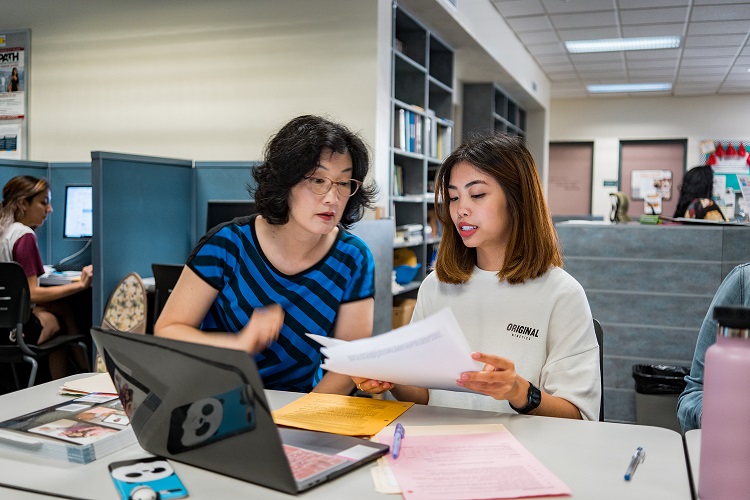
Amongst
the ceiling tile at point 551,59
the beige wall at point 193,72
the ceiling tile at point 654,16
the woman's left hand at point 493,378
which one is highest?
the ceiling tile at point 551,59

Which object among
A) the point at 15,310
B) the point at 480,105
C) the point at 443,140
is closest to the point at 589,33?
the point at 480,105

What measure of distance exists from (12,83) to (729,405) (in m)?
5.36

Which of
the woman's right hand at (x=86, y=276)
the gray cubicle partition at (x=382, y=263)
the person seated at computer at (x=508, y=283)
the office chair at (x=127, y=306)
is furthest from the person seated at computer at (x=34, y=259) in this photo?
the person seated at computer at (x=508, y=283)

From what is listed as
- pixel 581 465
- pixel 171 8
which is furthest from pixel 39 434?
pixel 171 8

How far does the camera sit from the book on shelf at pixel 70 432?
108cm

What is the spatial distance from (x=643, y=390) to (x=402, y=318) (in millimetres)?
1894

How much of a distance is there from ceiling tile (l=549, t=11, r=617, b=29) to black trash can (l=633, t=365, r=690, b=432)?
12.7 feet

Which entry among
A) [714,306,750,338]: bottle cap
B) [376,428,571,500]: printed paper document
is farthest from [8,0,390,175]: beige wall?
[714,306,750,338]: bottle cap

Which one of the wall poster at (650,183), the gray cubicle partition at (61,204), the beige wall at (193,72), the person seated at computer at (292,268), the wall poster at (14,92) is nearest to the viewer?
the person seated at computer at (292,268)

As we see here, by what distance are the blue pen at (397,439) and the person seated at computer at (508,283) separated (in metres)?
0.37

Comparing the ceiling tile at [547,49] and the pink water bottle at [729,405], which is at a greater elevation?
the ceiling tile at [547,49]

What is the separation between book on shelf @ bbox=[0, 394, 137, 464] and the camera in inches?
Answer: 42.5

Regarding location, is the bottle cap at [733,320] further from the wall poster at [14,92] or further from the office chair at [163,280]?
the wall poster at [14,92]

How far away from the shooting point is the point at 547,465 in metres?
1.04
